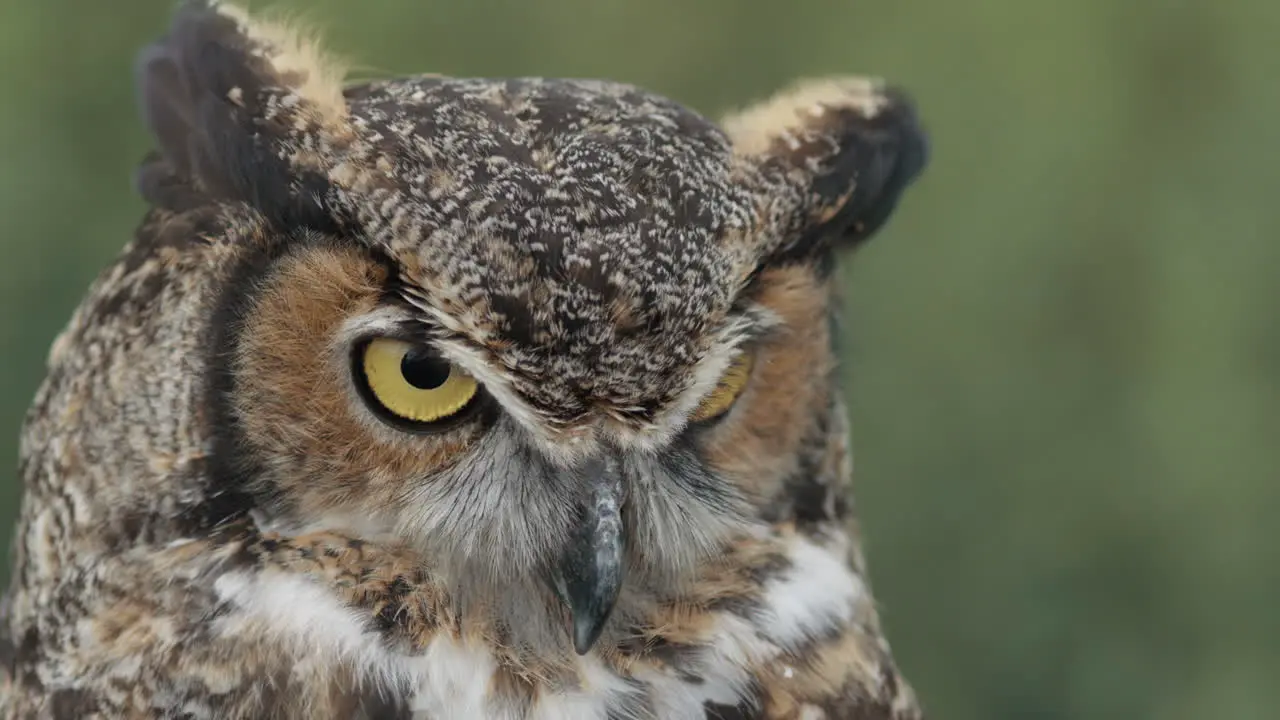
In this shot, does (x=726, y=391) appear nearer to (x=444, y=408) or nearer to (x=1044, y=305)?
(x=444, y=408)

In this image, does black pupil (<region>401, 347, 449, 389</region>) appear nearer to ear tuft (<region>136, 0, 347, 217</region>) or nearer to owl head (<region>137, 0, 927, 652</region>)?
owl head (<region>137, 0, 927, 652</region>)

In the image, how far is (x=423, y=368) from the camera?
1.02 m

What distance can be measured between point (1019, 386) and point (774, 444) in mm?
1979

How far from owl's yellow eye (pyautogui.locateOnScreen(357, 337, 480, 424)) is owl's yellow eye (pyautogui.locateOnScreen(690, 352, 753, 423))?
215 mm

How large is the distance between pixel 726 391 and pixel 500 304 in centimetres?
26

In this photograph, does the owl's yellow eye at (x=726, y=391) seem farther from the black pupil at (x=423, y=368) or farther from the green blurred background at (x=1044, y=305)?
the green blurred background at (x=1044, y=305)

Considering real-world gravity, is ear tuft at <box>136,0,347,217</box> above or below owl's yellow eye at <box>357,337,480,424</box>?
above

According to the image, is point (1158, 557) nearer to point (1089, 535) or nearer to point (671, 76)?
point (1089, 535)

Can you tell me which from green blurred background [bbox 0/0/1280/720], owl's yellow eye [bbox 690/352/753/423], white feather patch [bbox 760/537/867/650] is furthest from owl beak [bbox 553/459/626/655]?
green blurred background [bbox 0/0/1280/720]

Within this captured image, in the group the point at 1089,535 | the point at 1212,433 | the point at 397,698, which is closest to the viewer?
the point at 397,698

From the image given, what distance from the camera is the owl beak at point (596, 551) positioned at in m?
1.07

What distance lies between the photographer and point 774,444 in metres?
1.25

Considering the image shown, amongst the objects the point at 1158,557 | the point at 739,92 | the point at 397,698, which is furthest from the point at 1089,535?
the point at 397,698

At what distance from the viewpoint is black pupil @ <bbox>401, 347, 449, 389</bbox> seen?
3.34 ft
